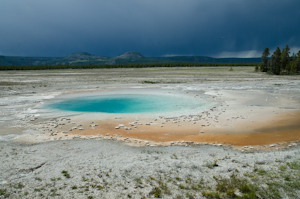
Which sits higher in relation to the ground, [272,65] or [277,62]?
[277,62]

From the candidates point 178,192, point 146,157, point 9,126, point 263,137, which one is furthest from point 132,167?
point 9,126

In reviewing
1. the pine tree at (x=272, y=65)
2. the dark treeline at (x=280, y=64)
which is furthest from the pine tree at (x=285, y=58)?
the pine tree at (x=272, y=65)

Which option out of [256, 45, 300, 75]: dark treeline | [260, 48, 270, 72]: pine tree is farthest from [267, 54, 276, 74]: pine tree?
[260, 48, 270, 72]: pine tree

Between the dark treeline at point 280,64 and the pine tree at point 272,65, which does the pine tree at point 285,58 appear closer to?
the dark treeline at point 280,64

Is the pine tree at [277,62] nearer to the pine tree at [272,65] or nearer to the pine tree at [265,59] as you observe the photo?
the pine tree at [272,65]

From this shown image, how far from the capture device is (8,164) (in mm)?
6715

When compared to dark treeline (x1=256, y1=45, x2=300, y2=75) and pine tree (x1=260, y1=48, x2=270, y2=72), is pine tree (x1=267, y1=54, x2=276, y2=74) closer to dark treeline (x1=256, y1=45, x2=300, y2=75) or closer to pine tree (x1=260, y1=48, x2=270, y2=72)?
dark treeline (x1=256, y1=45, x2=300, y2=75)

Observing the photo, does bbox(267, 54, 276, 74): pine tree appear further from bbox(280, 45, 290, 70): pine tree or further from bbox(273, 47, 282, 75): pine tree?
bbox(280, 45, 290, 70): pine tree

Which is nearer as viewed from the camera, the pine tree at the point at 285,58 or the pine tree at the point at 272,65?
the pine tree at the point at 272,65

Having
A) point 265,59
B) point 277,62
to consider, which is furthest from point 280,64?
point 265,59

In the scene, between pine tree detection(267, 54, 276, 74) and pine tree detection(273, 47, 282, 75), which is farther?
pine tree detection(267, 54, 276, 74)

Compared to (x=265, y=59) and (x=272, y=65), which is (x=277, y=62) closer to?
(x=272, y=65)

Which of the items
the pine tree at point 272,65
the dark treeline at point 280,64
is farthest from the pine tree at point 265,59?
the pine tree at point 272,65

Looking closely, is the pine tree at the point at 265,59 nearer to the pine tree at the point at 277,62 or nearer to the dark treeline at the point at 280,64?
the dark treeline at the point at 280,64
